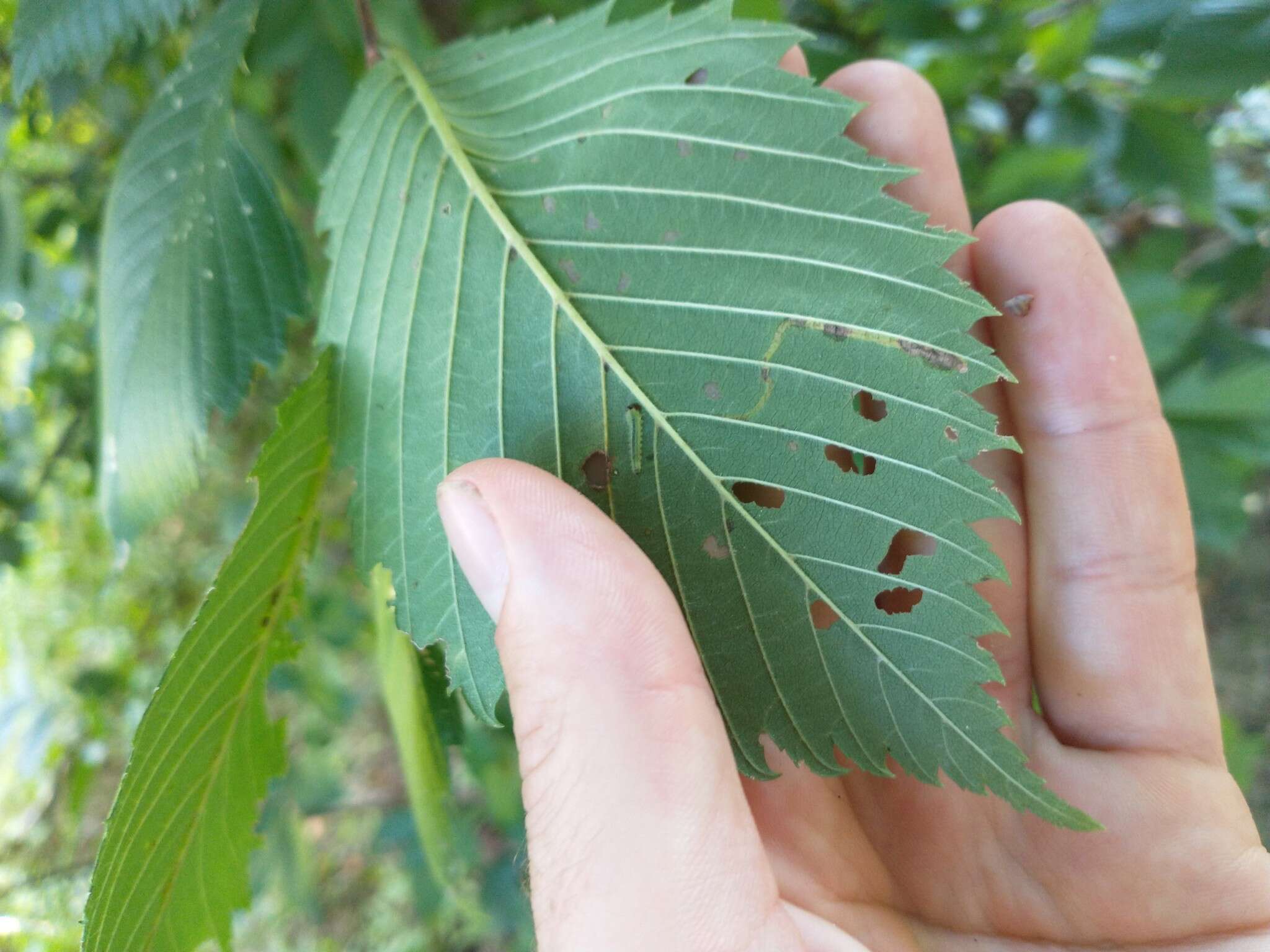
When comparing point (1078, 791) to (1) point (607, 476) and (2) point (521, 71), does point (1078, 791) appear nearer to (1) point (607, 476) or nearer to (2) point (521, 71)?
(1) point (607, 476)

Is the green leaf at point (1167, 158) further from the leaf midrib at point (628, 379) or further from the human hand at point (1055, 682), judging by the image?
the leaf midrib at point (628, 379)

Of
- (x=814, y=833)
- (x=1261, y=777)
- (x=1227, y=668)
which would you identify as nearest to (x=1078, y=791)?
(x=814, y=833)

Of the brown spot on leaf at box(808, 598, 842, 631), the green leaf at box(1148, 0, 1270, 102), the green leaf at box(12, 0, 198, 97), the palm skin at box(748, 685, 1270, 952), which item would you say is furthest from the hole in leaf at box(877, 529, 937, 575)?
the green leaf at box(12, 0, 198, 97)

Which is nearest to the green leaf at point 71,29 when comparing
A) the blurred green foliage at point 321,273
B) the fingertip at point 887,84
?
the blurred green foliage at point 321,273

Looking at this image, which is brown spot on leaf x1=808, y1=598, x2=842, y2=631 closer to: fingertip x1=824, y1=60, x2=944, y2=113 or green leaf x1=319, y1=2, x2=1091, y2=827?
green leaf x1=319, y1=2, x2=1091, y2=827

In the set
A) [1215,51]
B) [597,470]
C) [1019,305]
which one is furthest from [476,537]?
[1215,51]

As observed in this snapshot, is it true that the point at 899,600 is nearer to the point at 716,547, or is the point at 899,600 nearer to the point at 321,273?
the point at 716,547
